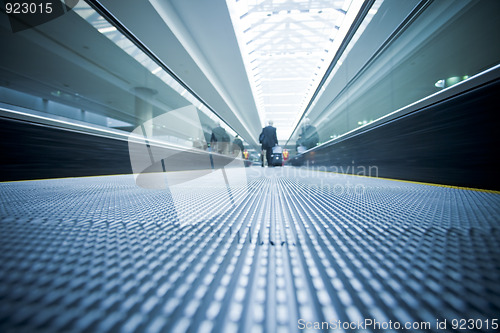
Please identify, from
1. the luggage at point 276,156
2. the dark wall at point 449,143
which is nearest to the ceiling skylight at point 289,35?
the luggage at point 276,156

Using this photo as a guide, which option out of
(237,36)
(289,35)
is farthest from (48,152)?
(289,35)

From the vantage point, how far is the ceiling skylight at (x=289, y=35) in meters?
4.56

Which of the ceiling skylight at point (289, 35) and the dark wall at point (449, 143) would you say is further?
the ceiling skylight at point (289, 35)

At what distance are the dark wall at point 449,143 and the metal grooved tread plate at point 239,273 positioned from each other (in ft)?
2.98

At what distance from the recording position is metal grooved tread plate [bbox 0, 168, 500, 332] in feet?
0.74

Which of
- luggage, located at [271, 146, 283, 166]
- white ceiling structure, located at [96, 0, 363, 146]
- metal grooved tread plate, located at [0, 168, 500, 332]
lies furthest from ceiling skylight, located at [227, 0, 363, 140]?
metal grooved tread plate, located at [0, 168, 500, 332]

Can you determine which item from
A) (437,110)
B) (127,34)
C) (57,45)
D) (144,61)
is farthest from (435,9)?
(57,45)

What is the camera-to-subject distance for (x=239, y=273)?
1.07 ft

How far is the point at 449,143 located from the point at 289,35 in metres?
6.01

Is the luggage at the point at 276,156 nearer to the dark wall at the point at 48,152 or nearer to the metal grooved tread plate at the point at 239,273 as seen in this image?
the dark wall at the point at 48,152

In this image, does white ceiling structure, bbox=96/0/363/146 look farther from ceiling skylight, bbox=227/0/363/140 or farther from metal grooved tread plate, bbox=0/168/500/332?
metal grooved tread plate, bbox=0/168/500/332

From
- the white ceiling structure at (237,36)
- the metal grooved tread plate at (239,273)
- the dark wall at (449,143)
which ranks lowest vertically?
the metal grooved tread plate at (239,273)

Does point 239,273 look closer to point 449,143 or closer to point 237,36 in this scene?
point 449,143

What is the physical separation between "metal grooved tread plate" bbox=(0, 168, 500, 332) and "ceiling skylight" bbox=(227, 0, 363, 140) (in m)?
5.07
